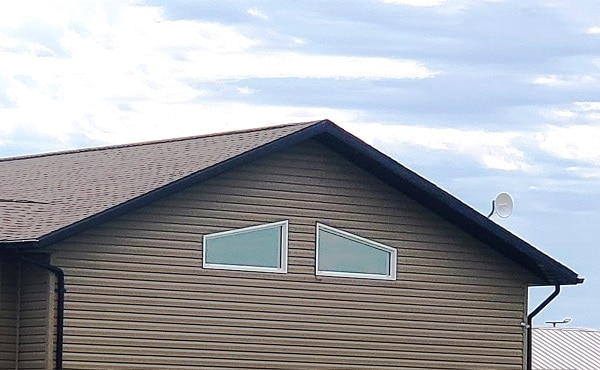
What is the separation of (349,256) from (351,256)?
0.04 m

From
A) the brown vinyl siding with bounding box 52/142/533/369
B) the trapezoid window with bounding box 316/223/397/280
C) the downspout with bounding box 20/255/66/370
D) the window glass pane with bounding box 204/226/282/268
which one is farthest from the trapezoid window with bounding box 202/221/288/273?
the downspout with bounding box 20/255/66/370

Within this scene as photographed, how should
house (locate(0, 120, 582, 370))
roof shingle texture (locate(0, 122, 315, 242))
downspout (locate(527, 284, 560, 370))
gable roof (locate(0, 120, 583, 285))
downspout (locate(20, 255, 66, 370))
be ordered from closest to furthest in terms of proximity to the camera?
downspout (locate(20, 255, 66, 370))
gable roof (locate(0, 120, 583, 285))
roof shingle texture (locate(0, 122, 315, 242))
house (locate(0, 120, 582, 370))
downspout (locate(527, 284, 560, 370))

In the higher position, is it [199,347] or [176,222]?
[176,222]

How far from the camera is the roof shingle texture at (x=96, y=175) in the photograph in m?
18.8

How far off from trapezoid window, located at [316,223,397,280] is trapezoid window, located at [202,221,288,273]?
24.4 inches

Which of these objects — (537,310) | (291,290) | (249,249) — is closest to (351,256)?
(291,290)

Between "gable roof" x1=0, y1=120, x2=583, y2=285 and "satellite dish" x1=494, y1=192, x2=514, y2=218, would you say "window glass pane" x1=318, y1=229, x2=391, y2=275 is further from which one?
"satellite dish" x1=494, y1=192, x2=514, y2=218

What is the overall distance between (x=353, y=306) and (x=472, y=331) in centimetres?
226

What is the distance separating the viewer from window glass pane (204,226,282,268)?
2025 cm

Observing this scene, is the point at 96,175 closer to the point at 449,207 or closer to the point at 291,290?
the point at 291,290

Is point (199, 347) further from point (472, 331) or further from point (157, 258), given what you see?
point (472, 331)

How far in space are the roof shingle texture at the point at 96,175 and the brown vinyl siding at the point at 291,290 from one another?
38 centimetres

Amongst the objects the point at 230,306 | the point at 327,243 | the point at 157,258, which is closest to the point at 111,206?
the point at 157,258

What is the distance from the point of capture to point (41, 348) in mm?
18844
